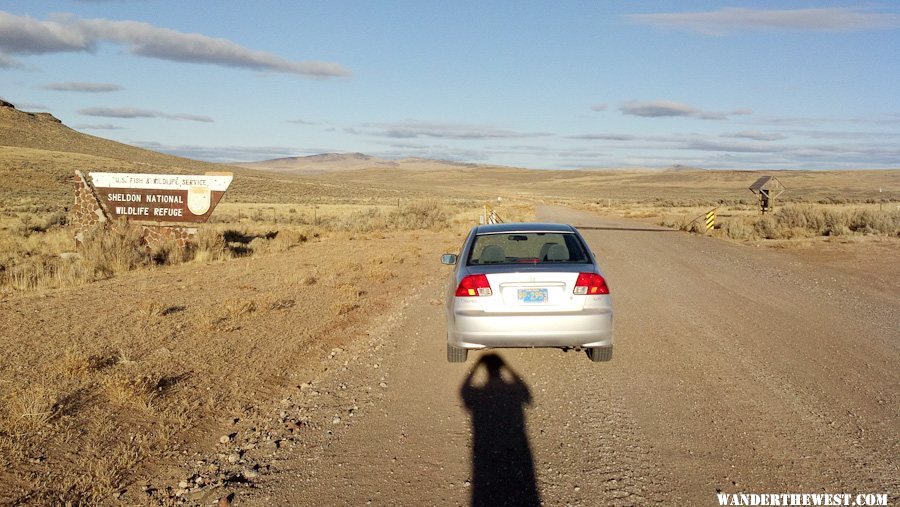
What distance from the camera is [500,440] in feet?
17.5

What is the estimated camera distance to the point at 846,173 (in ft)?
590

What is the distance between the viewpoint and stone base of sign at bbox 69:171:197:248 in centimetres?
1983

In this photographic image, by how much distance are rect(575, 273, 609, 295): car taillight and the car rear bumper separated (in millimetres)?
191

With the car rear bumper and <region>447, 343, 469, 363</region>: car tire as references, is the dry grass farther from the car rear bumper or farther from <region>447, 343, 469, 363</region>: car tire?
<region>447, 343, 469, 363</region>: car tire

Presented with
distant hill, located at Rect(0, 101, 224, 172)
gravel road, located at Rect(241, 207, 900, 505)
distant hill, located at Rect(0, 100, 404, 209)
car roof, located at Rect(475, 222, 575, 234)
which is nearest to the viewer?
gravel road, located at Rect(241, 207, 900, 505)

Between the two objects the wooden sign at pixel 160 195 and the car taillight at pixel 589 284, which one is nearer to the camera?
the car taillight at pixel 589 284

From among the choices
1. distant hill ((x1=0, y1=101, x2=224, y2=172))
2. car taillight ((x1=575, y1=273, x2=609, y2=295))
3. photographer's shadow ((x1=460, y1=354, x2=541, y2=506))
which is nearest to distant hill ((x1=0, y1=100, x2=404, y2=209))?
distant hill ((x1=0, y1=101, x2=224, y2=172))

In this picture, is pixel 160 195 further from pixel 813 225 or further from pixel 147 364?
pixel 813 225

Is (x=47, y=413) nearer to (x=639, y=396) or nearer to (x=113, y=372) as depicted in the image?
(x=113, y=372)

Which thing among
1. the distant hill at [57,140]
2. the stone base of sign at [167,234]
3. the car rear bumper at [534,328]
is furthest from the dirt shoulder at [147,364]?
the distant hill at [57,140]

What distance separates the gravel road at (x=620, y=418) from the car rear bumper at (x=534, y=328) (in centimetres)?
40

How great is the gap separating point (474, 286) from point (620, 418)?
1960 mm

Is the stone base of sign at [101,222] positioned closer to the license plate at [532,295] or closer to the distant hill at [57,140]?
the license plate at [532,295]

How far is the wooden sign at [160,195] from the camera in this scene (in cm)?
1986
